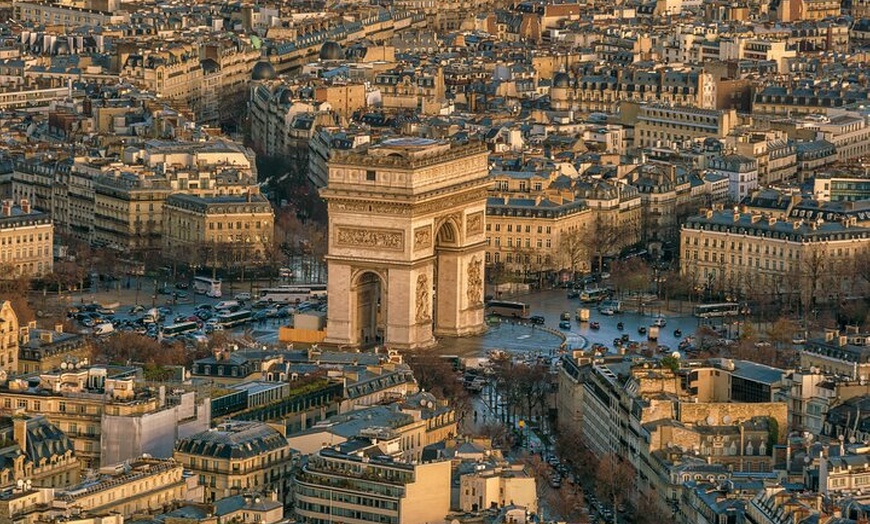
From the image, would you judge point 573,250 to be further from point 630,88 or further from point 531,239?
point 630,88

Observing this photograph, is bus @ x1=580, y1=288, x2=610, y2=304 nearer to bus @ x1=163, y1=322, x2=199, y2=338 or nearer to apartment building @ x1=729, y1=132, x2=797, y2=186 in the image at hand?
bus @ x1=163, y1=322, x2=199, y2=338

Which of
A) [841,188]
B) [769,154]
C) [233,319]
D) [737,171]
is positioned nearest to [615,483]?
[233,319]

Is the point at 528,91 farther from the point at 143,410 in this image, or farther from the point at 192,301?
the point at 143,410

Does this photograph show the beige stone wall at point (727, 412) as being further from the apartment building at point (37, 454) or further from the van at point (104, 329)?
the van at point (104, 329)

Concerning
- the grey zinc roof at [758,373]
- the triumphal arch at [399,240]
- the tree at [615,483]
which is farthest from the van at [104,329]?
the tree at [615,483]

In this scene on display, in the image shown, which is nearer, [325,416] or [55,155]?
[325,416]

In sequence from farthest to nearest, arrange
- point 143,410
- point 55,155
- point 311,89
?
point 311,89
point 55,155
point 143,410

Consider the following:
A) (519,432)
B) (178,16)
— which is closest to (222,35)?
(178,16)
